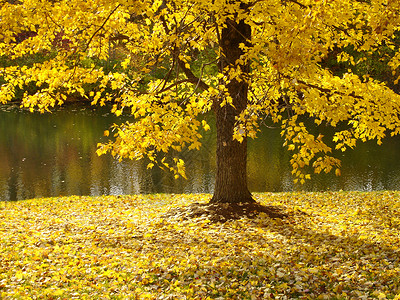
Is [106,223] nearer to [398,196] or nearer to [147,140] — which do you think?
[147,140]

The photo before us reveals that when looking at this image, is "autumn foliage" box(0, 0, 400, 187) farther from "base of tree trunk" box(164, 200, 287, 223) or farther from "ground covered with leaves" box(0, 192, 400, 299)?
"base of tree trunk" box(164, 200, 287, 223)

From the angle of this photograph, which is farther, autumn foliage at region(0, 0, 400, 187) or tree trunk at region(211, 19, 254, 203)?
tree trunk at region(211, 19, 254, 203)

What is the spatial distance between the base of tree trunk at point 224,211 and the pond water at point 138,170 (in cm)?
426

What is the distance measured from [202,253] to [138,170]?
924cm

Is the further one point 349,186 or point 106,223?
point 349,186

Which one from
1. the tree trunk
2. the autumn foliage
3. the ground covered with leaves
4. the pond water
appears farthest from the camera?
the pond water

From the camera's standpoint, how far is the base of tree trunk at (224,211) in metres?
7.75

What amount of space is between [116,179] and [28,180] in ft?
8.69

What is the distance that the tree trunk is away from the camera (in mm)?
7711

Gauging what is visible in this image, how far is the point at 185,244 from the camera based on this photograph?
6512mm

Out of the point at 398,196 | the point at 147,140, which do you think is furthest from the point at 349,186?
the point at 147,140

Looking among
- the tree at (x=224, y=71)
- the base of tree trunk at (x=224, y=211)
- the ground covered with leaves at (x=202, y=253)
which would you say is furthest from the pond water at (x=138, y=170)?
the tree at (x=224, y=71)

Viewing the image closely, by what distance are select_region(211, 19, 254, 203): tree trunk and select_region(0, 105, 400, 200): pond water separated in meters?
4.29

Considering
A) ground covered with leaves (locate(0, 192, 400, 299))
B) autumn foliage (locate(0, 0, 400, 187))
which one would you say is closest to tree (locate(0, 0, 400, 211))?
autumn foliage (locate(0, 0, 400, 187))
